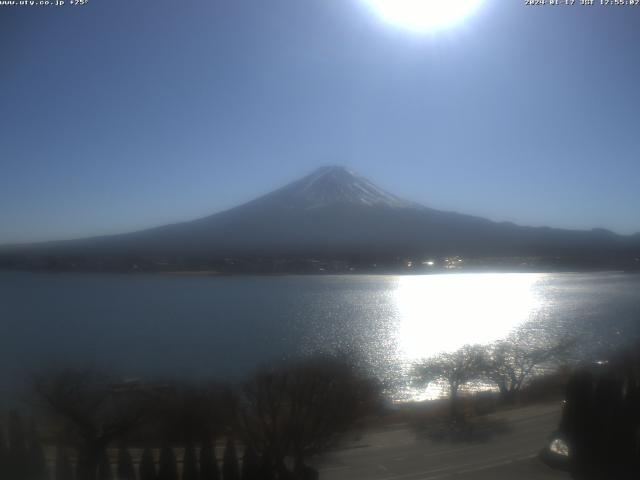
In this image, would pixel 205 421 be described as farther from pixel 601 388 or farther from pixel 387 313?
pixel 387 313

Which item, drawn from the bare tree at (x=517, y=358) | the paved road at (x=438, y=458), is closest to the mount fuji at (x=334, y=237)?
the bare tree at (x=517, y=358)

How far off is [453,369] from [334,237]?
5.72 m

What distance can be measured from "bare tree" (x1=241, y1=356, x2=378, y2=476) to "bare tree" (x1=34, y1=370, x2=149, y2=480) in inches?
21.2

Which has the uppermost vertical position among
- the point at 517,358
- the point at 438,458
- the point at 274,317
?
the point at 274,317

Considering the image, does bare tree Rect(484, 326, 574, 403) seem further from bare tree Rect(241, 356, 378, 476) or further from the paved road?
bare tree Rect(241, 356, 378, 476)

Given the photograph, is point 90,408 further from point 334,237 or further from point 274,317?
point 334,237

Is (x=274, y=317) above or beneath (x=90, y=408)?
above

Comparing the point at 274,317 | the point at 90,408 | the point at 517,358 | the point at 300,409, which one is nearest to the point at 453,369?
the point at 517,358

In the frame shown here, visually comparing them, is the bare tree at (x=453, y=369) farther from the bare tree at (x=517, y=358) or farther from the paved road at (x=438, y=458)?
the paved road at (x=438, y=458)

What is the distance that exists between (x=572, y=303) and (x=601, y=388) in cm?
218

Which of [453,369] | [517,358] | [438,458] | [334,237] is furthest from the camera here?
[334,237]

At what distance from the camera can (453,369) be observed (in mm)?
3158

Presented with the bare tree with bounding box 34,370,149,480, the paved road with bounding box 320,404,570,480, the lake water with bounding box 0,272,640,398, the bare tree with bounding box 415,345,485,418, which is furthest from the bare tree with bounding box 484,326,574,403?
the bare tree with bounding box 34,370,149,480

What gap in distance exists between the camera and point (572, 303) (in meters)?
4.76
